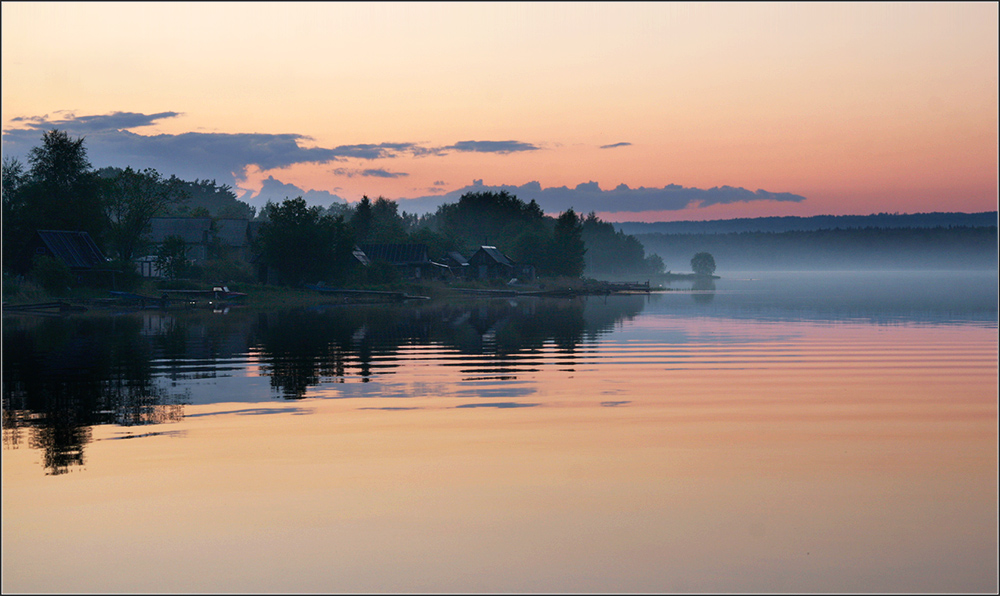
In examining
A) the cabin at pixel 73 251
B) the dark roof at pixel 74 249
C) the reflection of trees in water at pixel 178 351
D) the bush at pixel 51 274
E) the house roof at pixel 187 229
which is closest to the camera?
the reflection of trees in water at pixel 178 351

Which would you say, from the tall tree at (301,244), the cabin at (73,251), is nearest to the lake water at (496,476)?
the cabin at (73,251)

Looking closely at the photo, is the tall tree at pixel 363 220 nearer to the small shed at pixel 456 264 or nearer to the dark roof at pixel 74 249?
the small shed at pixel 456 264

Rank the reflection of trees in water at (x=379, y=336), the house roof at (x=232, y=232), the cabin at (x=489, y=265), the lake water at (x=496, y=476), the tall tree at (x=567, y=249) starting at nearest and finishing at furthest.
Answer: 1. the lake water at (x=496, y=476)
2. the reflection of trees in water at (x=379, y=336)
3. the house roof at (x=232, y=232)
4. the cabin at (x=489, y=265)
5. the tall tree at (x=567, y=249)

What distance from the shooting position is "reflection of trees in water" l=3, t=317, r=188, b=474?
18.5m

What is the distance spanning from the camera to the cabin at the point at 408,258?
137 m

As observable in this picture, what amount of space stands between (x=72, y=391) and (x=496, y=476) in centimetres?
1691

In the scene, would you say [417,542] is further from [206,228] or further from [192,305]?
[206,228]

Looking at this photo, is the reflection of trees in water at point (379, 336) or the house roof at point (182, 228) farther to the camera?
the house roof at point (182, 228)

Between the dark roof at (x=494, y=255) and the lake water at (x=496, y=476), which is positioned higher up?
the dark roof at (x=494, y=255)

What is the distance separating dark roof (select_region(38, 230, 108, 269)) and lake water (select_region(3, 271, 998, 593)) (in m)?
55.0

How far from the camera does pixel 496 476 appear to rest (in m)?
15.2

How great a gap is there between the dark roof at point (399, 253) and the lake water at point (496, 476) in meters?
103

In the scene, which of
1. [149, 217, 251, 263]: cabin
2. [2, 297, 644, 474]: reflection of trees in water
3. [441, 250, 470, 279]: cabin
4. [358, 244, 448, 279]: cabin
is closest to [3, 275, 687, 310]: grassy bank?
[358, 244, 448, 279]: cabin

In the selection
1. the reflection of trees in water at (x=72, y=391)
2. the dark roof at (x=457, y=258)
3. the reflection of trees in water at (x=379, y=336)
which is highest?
the dark roof at (x=457, y=258)
